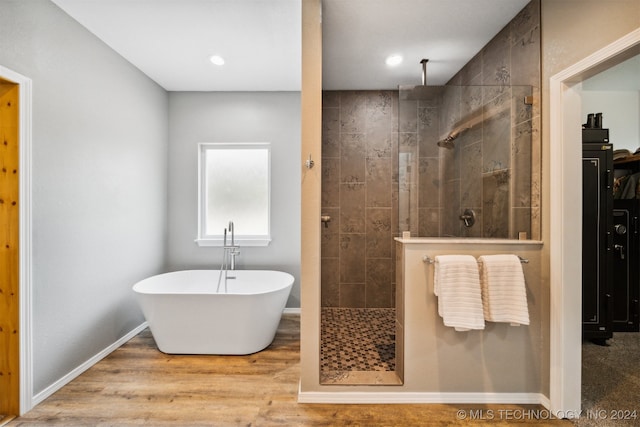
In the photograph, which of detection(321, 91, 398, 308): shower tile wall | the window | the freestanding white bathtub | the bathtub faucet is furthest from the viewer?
the window

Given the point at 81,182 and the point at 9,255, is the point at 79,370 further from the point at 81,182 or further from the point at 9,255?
the point at 81,182

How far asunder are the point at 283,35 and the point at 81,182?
6.38 feet

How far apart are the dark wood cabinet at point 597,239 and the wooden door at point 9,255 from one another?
420 centimetres

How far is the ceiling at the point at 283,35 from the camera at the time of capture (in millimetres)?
1966

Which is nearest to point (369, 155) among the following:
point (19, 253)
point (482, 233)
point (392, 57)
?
point (392, 57)

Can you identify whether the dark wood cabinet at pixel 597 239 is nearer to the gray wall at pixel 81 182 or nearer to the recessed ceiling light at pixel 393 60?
the recessed ceiling light at pixel 393 60

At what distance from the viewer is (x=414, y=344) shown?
5.97 ft

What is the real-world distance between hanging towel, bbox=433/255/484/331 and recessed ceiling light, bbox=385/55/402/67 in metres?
1.87

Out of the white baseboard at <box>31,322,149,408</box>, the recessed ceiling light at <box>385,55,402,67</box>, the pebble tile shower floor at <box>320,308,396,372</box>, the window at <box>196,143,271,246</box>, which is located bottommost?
the white baseboard at <box>31,322,149,408</box>

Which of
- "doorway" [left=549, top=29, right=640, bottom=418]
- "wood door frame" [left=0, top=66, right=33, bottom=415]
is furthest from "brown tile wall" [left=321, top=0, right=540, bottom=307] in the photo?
"wood door frame" [left=0, top=66, right=33, bottom=415]

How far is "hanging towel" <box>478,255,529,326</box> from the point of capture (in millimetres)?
1678

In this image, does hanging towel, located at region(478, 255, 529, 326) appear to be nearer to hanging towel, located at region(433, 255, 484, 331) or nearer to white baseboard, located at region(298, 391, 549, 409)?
hanging towel, located at region(433, 255, 484, 331)

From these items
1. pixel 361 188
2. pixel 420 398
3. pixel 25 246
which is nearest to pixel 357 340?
pixel 420 398

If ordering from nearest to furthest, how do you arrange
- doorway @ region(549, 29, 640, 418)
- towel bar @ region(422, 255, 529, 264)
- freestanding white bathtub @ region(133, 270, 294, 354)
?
doorway @ region(549, 29, 640, 418), towel bar @ region(422, 255, 529, 264), freestanding white bathtub @ region(133, 270, 294, 354)
